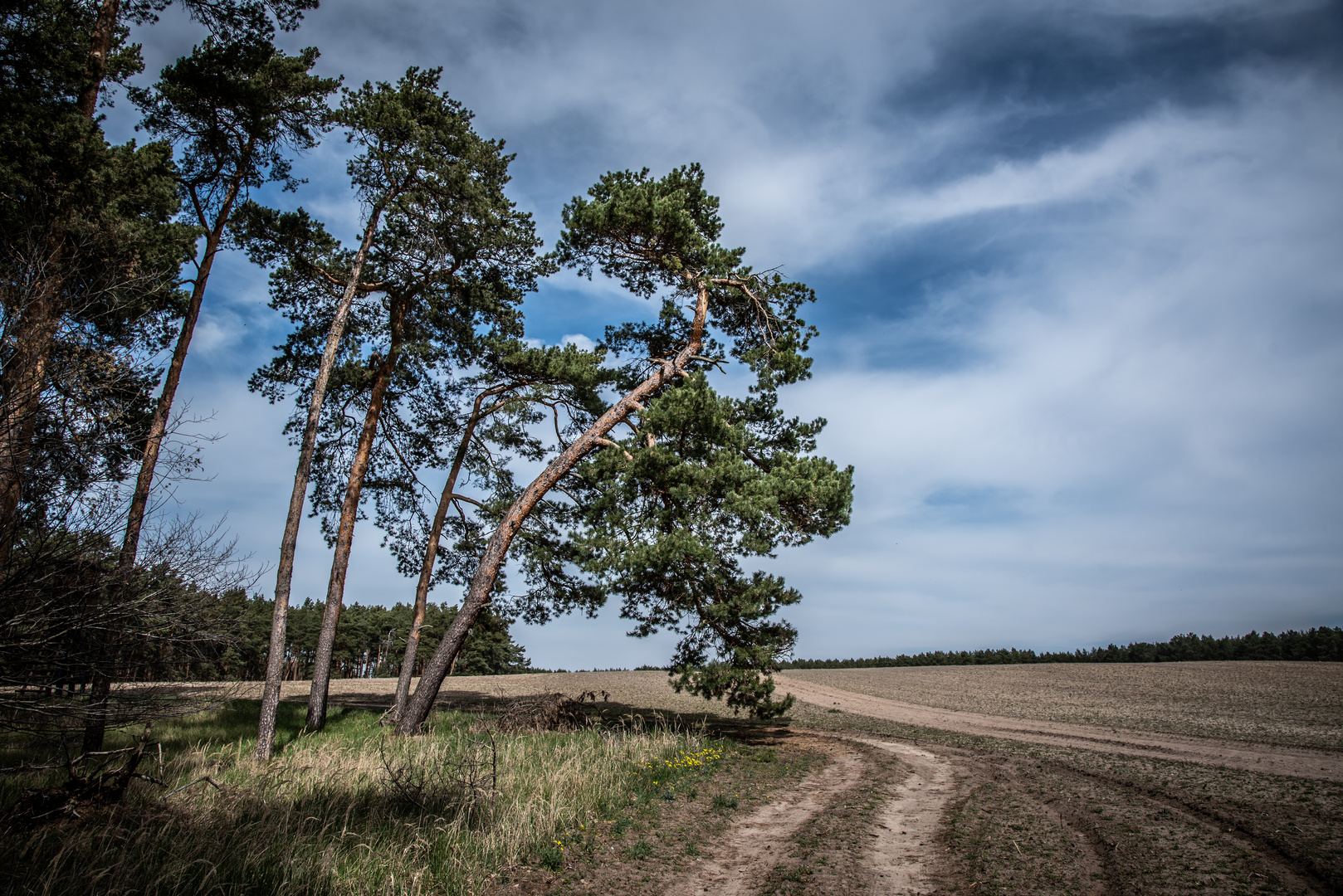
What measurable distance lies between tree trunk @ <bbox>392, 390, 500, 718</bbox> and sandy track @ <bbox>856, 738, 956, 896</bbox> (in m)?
10.9

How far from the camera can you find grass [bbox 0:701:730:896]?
14.1ft

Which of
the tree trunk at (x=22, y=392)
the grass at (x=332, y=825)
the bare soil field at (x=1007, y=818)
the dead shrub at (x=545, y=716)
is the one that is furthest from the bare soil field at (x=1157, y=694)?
the tree trunk at (x=22, y=392)

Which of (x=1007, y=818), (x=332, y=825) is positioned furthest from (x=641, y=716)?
(x=332, y=825)

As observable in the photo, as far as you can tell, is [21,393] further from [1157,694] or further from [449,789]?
[1157,694]

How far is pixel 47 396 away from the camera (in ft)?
20.2

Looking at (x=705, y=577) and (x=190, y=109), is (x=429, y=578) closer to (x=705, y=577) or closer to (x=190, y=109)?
(x=705, y=577)

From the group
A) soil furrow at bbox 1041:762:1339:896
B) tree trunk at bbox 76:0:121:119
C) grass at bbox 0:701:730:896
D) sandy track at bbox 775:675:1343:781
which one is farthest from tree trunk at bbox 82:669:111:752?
sandy track at bbox 775:675:1343:781

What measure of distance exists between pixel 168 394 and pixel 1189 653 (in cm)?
6414

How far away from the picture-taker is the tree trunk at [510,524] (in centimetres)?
1177

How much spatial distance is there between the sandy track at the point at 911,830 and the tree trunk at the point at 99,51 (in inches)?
609

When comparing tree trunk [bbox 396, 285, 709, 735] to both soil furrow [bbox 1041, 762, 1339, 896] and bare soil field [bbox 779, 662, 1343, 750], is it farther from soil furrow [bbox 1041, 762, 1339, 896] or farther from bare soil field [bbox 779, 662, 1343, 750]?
bare soil field [bbox 779, 662, 1343, 750]

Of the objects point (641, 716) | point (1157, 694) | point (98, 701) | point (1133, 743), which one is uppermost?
point (98, 701)

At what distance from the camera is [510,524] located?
12.7m

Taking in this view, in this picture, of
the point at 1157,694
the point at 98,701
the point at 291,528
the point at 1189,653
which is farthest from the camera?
the point at 1189,653
